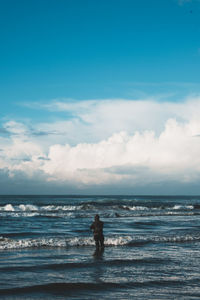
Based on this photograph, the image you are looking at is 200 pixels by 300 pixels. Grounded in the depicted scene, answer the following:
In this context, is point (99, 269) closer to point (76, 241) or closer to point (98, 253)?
point (98, 253)

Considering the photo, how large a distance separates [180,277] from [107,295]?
3014 mm

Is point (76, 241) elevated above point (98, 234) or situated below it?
below

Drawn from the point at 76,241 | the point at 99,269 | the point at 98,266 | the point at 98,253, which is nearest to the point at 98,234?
the point at 98,253

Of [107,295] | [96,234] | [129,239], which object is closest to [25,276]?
[107,295]

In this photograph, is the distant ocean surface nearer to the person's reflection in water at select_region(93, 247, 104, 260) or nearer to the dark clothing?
the person's reflection in water at select_region(93, 247, 104, 260)

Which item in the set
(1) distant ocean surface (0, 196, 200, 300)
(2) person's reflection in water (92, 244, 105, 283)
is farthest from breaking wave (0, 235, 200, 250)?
(2) person's reflection in water (92, 244, 105, 283)

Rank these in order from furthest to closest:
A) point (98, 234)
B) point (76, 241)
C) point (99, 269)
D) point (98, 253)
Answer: point (76, 241), point (98, 234), point (98, 253), point (99, 269)

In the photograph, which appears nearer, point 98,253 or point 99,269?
point 99,269

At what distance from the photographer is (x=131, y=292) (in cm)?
911

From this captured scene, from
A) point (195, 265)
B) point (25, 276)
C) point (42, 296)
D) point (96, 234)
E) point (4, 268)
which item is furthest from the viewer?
point (96, 234)

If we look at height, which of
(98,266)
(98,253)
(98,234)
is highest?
(98,234)

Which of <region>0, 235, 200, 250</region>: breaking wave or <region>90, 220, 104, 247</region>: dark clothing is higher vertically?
<region>90, 220, 104, 247</region>: dark clothing

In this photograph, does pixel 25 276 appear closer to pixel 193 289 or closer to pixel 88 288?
pixel 88 288

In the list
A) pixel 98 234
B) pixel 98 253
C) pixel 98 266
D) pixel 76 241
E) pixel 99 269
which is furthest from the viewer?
pixel 76 241
